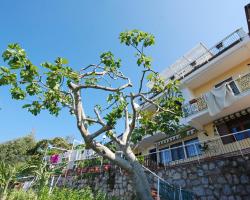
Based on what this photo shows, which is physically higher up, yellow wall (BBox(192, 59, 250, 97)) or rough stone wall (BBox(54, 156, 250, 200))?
yellow wall (BBox(192, 59, 250, 97))

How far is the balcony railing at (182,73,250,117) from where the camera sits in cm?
1232

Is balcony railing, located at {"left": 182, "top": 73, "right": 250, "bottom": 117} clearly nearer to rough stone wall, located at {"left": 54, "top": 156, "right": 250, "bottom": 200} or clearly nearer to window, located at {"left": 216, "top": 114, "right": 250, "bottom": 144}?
window, located at {"left": 216, "top": 114, "right": 250, "bottom": 144}

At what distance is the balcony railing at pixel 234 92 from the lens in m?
12.3

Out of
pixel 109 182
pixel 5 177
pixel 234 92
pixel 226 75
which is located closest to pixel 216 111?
pixel 234 92

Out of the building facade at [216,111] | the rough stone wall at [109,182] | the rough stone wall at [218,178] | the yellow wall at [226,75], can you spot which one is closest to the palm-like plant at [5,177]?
the rough stone wall at [109,182]

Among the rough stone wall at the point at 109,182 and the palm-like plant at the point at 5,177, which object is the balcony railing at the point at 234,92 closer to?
the rough stone wall at the point at 109,182

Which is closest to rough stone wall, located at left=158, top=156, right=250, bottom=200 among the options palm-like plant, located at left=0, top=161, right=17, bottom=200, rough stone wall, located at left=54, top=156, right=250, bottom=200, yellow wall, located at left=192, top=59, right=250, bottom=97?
rough stone wall, located at left=54, top=156, right=250, bottom=200

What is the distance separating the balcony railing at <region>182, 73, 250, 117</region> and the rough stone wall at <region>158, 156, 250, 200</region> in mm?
5087

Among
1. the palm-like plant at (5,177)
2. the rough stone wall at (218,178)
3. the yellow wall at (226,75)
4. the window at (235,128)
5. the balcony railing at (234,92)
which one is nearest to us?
the palm-like plant at (5,177)

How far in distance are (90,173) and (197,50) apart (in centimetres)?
1795

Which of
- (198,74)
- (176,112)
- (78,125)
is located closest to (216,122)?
(198,74)

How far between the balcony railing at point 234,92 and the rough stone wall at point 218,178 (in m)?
5.09

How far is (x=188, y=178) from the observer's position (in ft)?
33.1

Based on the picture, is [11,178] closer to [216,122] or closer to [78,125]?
[78,125]
